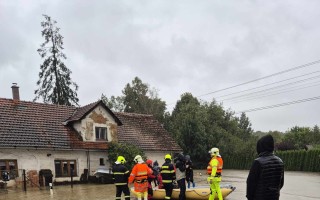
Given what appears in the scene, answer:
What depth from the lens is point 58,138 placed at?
89.0 ft

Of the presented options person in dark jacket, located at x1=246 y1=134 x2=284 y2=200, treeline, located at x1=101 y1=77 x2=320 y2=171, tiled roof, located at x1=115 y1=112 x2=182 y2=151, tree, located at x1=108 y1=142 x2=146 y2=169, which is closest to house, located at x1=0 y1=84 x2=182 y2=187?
tiled roof, located at x1=115 y1=112 x2=182 y2=151

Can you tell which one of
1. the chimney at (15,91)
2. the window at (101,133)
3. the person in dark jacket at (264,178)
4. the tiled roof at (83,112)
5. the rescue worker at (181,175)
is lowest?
the rescue worker at (181,175)

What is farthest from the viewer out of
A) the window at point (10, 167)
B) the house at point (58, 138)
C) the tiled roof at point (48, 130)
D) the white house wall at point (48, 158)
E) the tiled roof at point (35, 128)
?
the tiled roof at point (48, 130)

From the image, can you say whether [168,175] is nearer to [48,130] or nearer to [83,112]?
[48,130]

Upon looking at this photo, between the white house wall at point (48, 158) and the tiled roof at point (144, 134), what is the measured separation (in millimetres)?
3386

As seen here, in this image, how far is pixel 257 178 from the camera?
5.32m

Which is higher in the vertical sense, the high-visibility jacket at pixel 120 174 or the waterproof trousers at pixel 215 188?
the high-visibility jacket at pixel 120 174

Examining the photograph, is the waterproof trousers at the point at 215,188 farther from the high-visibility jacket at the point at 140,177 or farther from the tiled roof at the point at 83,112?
the tiled roof at the point at 83,112

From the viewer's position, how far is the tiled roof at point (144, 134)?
3177 cm

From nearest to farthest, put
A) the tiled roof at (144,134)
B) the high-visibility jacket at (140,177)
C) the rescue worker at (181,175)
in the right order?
the high-visibility jacket at (140,177)
the rescue worker at (181,175)
the tiled roof at (144,134)

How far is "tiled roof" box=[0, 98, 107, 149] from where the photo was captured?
82.4ft

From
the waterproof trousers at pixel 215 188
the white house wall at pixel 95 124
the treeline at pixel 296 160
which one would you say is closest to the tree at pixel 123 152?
the white house wall at pixel 95 124

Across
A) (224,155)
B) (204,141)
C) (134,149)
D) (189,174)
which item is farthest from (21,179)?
(224,155)

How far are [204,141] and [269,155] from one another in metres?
40.1
